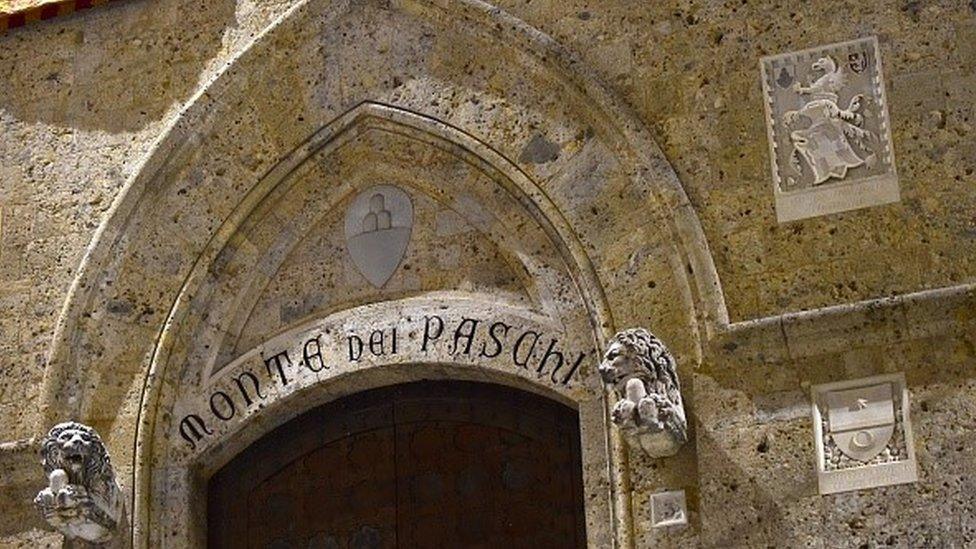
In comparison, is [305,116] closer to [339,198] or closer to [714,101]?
[339,198]

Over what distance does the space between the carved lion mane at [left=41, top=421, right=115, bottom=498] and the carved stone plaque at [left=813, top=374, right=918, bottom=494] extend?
3247mm

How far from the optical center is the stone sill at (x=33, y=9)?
11344 mm

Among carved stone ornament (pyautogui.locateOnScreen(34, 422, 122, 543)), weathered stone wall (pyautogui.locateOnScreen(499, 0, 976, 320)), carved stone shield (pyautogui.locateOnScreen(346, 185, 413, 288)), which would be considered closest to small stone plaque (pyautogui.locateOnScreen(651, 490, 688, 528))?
weathered stone wall (pyautogui.locateOnScreen(499, 0, 976, 320))

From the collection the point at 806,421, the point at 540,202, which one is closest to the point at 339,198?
the point at 540,202

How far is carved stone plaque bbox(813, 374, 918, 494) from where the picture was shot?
9.13m

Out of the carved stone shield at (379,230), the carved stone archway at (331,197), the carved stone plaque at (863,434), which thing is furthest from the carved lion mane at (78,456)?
the carved stone plaque at (863,434)

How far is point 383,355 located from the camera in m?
10.3

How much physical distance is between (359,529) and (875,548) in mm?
2501

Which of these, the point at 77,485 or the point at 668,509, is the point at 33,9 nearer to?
the point at 77,485

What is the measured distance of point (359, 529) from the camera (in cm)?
1029

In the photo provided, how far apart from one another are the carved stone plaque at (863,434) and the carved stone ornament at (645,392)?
23.5 inches

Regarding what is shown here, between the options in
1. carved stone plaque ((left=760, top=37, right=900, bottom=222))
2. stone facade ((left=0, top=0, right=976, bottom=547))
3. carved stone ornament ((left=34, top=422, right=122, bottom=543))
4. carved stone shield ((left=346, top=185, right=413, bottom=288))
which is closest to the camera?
stone facade ((left=0, top=0, right=976, bottom=547))

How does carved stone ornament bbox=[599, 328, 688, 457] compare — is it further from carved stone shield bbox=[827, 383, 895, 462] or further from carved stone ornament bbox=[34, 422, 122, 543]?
carved stone ornament bbox=[34, 422, 122, 543]

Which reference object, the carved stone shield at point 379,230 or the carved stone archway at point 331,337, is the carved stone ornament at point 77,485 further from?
the carved stone shield at point 379,230
